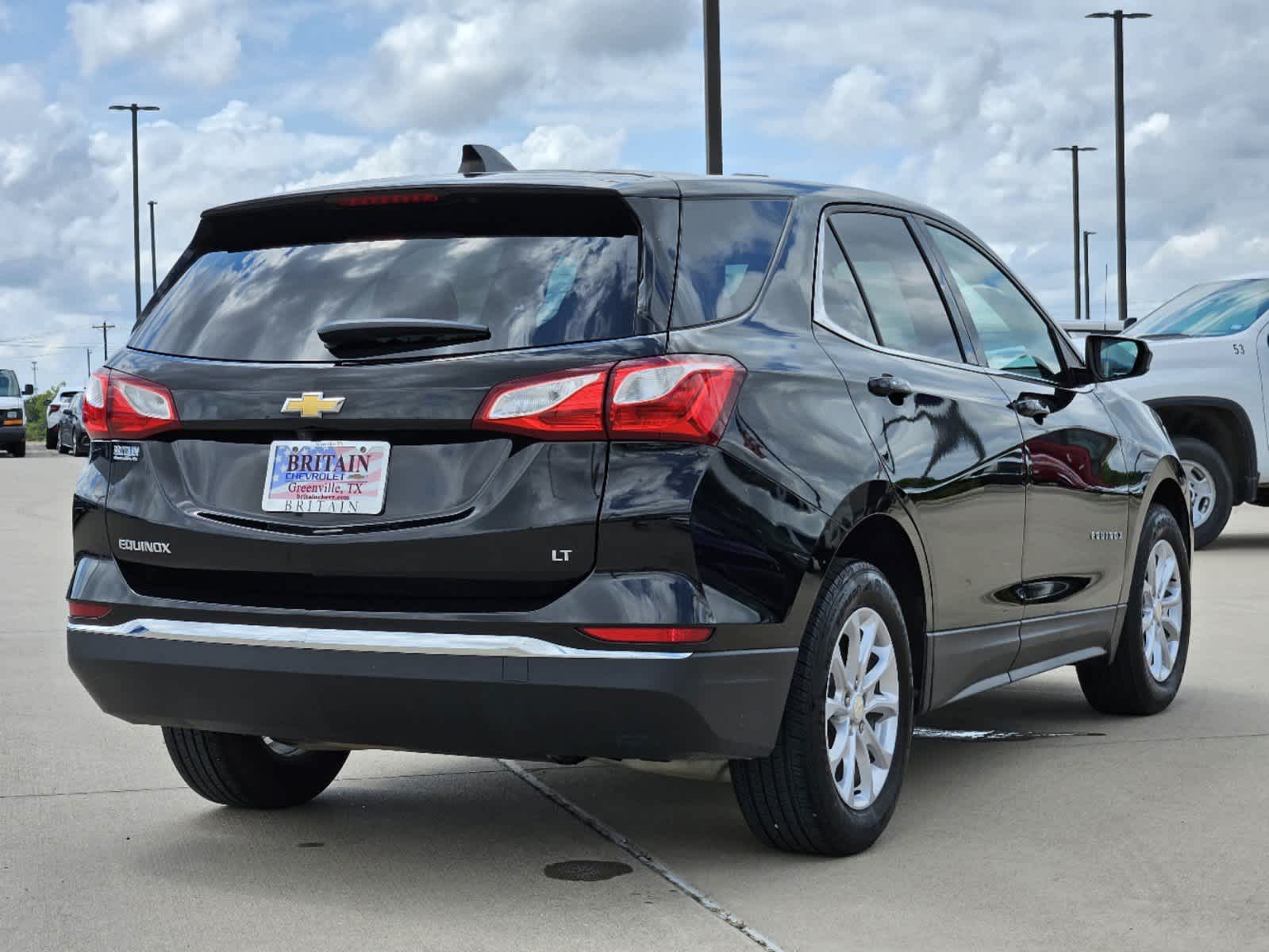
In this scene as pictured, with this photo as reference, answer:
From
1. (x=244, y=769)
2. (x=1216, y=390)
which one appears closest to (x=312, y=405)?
(x=244, y=769)

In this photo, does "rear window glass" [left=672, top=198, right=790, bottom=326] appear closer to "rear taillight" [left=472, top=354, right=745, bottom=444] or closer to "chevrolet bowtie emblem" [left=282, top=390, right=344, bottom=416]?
"rear taillight" [left=472, top=354, right=745, bottom=444]

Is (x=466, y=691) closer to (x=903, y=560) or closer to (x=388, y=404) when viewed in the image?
(x=388, y=404)

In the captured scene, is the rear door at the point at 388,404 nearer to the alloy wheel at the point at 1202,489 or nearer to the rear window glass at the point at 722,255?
the rear window glass at the point at 722,255

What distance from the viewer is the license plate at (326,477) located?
4.37m

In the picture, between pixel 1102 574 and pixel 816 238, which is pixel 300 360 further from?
pixel 1102 574

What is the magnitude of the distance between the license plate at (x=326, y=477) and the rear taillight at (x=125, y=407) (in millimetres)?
341

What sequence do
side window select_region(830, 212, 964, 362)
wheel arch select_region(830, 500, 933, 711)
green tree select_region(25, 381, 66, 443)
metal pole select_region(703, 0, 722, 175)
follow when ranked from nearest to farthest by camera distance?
1. wheel arch select_region(830, 500, 933, 711)
2. side window select_region(830, 212, 964, 362)
3. metal pole select_region(703, 0, 722, 175)
4. green tree select_region(25, 381, 66, 443)

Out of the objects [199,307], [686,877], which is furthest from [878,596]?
[199,307]

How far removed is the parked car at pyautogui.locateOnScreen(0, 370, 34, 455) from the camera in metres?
42.7

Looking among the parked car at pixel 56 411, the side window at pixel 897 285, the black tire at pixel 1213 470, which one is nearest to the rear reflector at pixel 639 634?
the side window at pixel 897 285

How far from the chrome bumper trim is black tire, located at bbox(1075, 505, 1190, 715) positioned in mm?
3138

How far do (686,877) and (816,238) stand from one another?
65.9 inches

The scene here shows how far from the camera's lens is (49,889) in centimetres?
465

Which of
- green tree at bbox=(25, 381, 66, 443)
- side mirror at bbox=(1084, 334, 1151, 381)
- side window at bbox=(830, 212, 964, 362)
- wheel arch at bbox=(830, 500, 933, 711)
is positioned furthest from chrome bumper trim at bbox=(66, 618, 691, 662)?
green tree at bbox=(25, 381, 66, 443)
